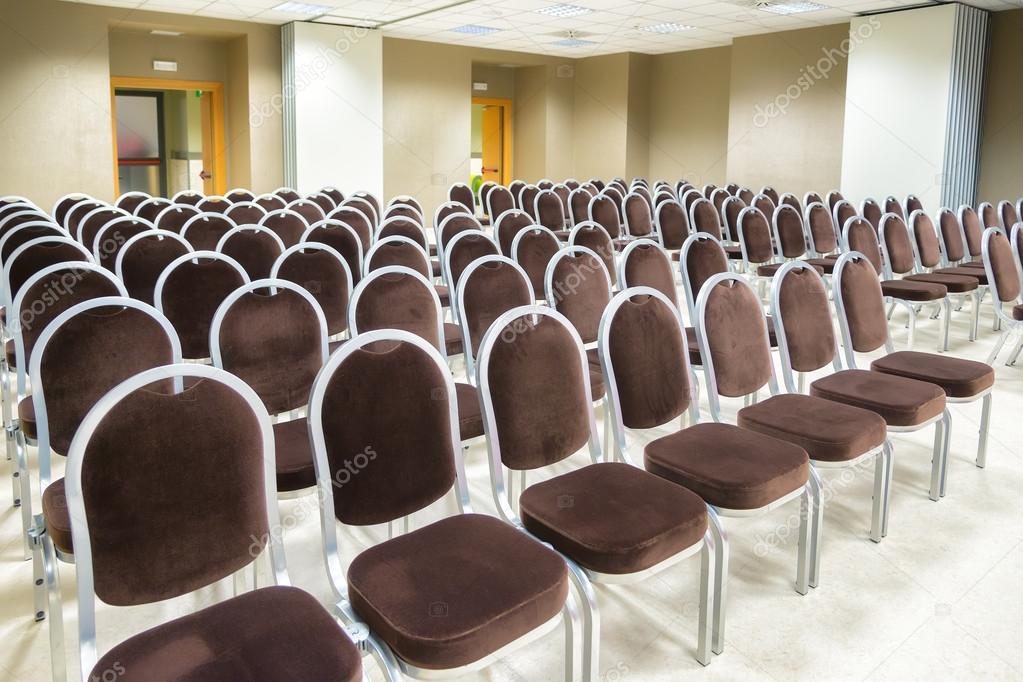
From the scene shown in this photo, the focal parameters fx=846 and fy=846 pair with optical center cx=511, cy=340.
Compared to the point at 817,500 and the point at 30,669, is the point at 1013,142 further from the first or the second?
the point at 30,669

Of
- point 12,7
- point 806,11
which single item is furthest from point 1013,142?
point 12,7

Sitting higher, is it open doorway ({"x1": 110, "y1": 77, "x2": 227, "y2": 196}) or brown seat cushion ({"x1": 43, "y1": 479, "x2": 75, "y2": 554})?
open doorway ({"x1": 110, "y1": 77, "x2": 227, "y2": 196})

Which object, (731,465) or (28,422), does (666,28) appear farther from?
(28,422)

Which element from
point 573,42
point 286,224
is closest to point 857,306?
point 286,224

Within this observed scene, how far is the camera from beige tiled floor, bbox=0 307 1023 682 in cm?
242

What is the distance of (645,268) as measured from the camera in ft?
14.5

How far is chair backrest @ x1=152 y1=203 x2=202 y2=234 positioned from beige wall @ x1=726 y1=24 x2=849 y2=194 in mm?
10010

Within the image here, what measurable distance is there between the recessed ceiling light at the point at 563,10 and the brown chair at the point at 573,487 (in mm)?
9322

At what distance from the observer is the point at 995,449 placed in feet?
13.7

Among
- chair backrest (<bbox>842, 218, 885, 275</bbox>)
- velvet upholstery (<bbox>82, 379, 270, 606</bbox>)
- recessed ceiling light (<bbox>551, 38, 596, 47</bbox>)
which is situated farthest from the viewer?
recessed ceiling light (<bbox>551, 38, 596, 47</bbox>)

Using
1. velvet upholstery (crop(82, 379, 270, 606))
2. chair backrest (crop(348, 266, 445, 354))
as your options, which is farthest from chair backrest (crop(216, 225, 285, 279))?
velvet upholstery (crop(82, 379, 270, 606))

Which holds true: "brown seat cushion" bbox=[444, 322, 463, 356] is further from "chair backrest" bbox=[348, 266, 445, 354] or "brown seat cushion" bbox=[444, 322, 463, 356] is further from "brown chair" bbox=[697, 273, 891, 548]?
"brown chair" bbox=[697, 273, 891, 548]

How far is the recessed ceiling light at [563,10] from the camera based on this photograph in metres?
10.9

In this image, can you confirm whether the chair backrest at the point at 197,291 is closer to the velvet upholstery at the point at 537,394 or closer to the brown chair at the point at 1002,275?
the velvet upholstery at the point at 537,394
